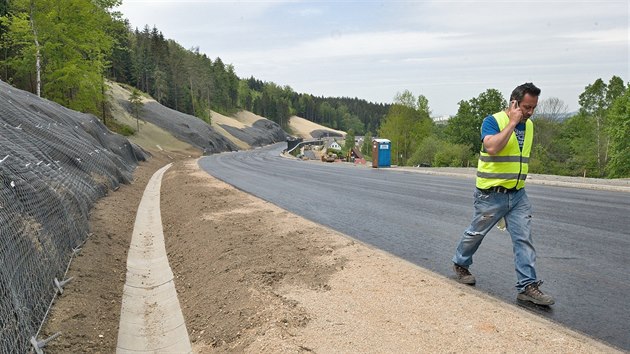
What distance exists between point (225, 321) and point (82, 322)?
6.06 ft

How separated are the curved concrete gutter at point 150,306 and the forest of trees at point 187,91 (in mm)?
27048

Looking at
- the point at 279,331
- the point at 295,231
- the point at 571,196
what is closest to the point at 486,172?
the point at 279,331

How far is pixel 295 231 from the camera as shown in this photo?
8172mm

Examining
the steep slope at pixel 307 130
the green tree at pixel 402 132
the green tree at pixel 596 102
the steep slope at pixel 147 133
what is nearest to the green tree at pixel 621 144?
the green tree at pixel 596 102

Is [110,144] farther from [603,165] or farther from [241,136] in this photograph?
[241,136]

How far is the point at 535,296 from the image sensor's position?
444cm

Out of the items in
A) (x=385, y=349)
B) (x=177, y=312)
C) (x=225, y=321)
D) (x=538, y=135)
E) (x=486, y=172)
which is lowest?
(x=177, y=312)

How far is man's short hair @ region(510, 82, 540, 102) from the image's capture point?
4258 mm

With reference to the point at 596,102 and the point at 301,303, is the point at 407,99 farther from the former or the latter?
the point at 301,303

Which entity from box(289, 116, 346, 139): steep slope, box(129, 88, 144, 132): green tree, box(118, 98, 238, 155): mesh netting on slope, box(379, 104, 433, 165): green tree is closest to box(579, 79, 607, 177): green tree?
box(379, 104, 433, 165): green tree

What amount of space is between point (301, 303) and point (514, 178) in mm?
2686

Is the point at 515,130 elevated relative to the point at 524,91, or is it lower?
lower

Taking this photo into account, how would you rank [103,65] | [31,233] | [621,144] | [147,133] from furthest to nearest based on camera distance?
[147,133] → [621,144] → [103,65] → [31,233]

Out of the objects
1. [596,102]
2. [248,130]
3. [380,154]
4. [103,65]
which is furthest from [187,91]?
[596,102]
